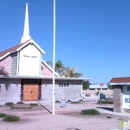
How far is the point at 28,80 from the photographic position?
29234 mm

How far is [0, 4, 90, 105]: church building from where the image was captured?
27.7 m

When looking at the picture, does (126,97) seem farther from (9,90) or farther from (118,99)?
(9,90)

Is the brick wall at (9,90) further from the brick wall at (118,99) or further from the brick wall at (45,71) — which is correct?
the brick wall at (118,99)

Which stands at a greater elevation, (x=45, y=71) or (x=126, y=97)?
(x=45, y=71)

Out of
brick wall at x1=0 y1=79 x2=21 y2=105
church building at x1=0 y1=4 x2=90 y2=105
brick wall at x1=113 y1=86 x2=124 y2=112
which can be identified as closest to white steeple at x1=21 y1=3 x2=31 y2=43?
church building at x1=0 y1=4 x2=90 y2=105

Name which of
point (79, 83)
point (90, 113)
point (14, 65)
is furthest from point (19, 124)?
point (79, 83)

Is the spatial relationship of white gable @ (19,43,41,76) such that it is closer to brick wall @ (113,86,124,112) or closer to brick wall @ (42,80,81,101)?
brick wall @ (42,80,81,101)

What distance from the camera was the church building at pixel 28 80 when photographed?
27656 mm

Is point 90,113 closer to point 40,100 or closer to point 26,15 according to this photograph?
point 40,100

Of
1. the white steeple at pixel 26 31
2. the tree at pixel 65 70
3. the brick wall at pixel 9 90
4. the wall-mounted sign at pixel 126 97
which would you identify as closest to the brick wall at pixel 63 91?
the brick wall at pixel 9 90

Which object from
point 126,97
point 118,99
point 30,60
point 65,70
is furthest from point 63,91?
point 65,70

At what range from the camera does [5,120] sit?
13.4 metres

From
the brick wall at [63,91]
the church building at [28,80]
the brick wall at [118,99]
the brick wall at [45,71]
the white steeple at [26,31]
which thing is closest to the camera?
the brick wall at [118,99]

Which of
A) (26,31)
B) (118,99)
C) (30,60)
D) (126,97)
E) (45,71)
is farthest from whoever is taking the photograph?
(26,31)
